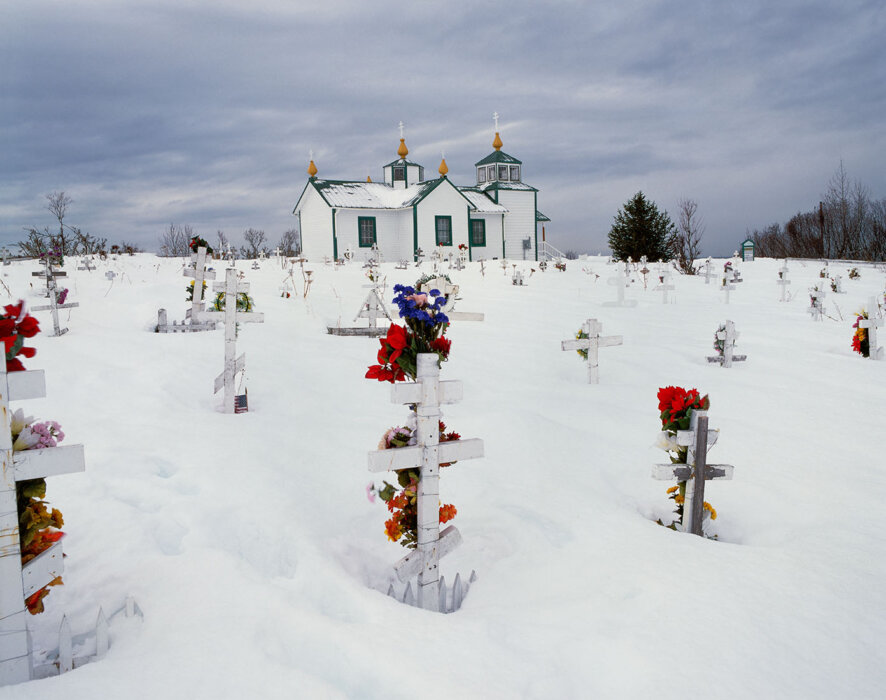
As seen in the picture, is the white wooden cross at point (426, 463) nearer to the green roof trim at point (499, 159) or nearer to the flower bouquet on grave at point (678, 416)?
the flower bouquet on grave at point (678, 416)

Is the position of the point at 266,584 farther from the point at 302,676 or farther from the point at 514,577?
the point at 514,577

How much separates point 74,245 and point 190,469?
27.8 metres

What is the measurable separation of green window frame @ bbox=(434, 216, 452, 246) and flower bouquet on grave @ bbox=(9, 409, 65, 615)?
1118 inches

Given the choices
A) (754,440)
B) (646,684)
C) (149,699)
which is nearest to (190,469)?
(149,699)

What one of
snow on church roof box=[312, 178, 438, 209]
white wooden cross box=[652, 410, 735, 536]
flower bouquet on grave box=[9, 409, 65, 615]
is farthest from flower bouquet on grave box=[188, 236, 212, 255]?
snow on church roof box=[312, 178, 438, 209]

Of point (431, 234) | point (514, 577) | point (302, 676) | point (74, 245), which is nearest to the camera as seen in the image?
point (302, 676)

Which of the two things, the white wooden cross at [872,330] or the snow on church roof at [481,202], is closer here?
the white wooden cross at [872,330]

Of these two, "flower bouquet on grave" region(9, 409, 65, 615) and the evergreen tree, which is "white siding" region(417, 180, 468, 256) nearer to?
the evergreen tree

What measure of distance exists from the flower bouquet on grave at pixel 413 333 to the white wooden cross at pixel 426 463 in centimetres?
15

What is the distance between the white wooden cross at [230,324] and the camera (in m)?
7.14

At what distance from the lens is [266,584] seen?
3756 mm

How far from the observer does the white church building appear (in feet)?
98.6

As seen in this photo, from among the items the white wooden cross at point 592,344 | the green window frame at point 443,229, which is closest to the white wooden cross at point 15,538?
the white wooden cross at point 592,344

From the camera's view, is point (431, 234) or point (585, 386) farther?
point (431, 234)
